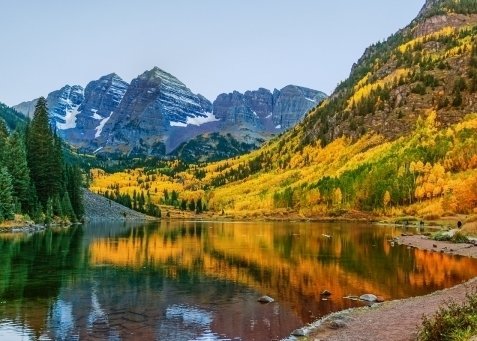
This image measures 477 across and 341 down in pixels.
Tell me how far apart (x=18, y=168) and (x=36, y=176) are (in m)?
17.1

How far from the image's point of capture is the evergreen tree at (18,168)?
135125 millimetres

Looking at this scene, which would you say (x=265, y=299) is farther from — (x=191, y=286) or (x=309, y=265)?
(x=309, y=265)

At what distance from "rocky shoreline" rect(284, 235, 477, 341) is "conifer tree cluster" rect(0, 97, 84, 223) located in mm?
104367

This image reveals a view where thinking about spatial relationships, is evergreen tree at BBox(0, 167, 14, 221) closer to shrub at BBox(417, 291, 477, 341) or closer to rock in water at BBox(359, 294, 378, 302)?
rock in water at BBox(359, 294, 378, 302)

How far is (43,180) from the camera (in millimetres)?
154250

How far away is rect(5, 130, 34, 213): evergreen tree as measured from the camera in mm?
135125

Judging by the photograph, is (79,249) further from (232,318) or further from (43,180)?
(43,180)

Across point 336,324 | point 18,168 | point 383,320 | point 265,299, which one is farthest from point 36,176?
point 383,320

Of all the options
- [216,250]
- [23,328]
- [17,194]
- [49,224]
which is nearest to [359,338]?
[23,328]

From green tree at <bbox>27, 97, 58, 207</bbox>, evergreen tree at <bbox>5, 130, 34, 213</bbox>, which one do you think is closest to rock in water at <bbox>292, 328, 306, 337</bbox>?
evergreen tree at <bbox>5, 130, 34, 213</bbox>

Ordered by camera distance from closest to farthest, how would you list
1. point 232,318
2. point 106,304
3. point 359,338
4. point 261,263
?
point 359,338 → point 232,318 → point 106,304 → point 261,263

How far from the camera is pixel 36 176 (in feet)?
502

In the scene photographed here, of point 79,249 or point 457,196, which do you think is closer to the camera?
point 79,249

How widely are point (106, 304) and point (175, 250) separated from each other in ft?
154
